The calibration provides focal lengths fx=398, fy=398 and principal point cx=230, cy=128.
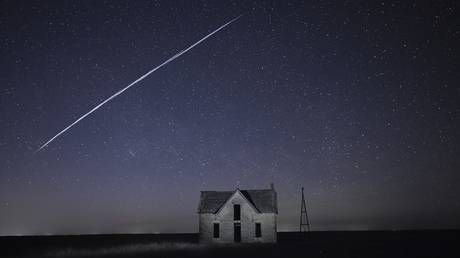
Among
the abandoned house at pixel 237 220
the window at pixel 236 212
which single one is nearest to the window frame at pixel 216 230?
the abandoned house at pixel 237 220

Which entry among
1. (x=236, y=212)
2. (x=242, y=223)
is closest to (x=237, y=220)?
(x=242, y=223)

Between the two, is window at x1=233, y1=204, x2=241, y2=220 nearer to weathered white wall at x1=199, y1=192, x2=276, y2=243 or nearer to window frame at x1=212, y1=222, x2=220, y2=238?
weathered white wall at x1=199, y1=192, x2=276, y2=243

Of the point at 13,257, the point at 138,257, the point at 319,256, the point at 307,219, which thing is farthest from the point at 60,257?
the point at 307,219

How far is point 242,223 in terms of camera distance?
1633 inches

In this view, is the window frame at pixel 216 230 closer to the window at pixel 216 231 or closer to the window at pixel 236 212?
the window at pixel 216 231

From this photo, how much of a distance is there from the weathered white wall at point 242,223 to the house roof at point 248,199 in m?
0.69

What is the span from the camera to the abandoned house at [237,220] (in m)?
41.4

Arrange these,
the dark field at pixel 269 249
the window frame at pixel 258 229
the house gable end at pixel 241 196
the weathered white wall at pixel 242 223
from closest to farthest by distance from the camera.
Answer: the dark field at pixel 269 249 < the weathered white wall at pixel 242 223 < the window frame at pixel 258 229 < the house gable end at pixel 241 196

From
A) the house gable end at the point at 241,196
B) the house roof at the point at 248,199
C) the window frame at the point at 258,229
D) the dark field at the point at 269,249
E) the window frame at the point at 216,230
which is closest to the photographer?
the dark field at the point at 269,249

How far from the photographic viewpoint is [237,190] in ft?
138

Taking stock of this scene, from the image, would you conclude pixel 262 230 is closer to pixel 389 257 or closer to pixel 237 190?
pixel 237 190

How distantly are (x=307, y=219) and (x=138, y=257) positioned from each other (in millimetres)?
30108

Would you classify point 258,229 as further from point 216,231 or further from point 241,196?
point 216,231

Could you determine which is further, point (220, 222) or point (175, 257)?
point (220, 222)
